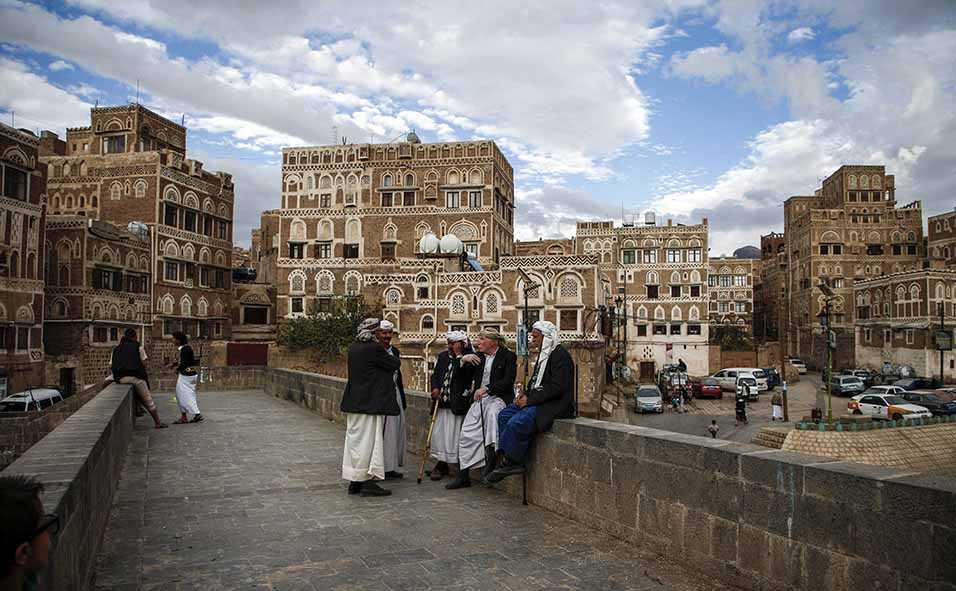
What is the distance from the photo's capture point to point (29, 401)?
88.8 ft

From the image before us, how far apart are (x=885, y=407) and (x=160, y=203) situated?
44.8 meters

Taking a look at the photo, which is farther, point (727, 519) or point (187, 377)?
point (187, 377)

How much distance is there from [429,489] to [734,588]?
161 inches

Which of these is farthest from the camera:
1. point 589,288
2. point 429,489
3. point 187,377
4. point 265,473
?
point 589,288

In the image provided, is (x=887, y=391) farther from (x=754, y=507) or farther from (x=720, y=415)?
(x=754, y=507)

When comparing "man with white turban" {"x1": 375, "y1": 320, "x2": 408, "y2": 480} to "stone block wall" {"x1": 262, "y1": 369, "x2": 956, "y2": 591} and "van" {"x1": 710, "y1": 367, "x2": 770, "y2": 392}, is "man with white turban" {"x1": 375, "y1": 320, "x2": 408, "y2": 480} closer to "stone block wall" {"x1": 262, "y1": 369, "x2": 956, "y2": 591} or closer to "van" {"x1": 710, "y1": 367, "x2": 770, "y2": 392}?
"stone block wall" {"x1": 262, "y1": 369, "x2": 956, "y2": 591}

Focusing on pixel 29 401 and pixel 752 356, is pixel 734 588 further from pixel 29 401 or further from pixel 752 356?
pixel 752 356

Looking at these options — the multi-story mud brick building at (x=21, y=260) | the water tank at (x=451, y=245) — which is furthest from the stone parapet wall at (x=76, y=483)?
the water tank at (x=451, y=245)

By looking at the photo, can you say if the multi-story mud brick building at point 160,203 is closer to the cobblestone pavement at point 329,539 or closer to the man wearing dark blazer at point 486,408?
the cobblestone pavement at point 329,539

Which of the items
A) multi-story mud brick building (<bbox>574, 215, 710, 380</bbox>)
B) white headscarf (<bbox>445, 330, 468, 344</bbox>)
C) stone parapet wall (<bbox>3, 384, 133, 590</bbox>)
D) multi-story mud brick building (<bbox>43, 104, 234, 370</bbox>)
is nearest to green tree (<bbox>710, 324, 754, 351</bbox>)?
multi-story mud brick building (<bbox>574, 215, 710, 380</bbox>)

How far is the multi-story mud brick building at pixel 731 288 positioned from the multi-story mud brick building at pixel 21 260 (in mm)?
63785

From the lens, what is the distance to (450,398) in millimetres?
8773

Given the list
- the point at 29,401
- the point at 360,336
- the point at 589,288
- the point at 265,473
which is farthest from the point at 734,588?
the point at 589,288

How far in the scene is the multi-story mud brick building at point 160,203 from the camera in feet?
150
